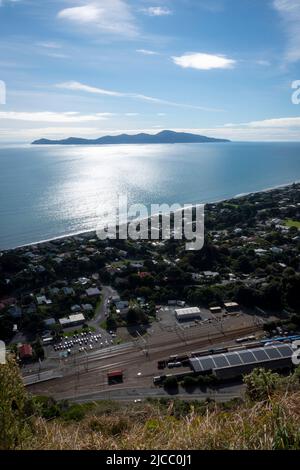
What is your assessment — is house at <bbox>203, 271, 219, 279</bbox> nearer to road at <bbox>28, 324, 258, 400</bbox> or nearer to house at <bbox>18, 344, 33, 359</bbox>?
road at <bbox>28, 324, 258, 400</bbox>

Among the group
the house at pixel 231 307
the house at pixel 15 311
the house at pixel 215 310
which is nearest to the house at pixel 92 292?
the house at pixel 15 311

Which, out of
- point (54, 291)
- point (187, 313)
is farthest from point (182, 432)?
point (54, 291)

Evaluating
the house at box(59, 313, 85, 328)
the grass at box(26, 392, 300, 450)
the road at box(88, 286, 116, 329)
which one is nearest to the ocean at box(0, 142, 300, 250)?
the road at box(88, 286, 116, 329)

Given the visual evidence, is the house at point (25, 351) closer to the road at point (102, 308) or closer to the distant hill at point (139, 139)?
the road at point (102, 308)

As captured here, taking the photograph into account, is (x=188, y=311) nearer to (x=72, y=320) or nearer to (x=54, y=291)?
(x=72, y=320)

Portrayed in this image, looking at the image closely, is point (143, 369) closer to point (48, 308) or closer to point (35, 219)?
point (48, 308)

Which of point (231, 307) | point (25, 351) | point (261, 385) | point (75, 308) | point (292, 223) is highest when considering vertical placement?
point (261, 385)

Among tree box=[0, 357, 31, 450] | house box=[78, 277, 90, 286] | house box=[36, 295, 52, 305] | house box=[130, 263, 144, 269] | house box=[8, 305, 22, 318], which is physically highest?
tree box=[0, 357, 31, 450]
